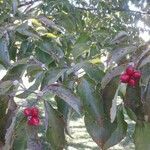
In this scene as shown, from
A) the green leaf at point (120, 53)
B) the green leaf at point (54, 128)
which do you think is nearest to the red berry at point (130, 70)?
the green leaf at point (120, 53)

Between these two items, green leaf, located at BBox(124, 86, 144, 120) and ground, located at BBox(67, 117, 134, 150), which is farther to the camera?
ground, located at BBox(67, 117, 134, 150)

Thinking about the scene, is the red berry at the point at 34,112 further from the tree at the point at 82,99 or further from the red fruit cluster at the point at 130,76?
the red fruit cluster at the point at 130,76

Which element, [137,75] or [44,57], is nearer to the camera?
[137,75]

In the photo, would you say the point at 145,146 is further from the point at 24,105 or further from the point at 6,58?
the point at 6,58

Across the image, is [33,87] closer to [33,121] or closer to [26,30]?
[33,121]

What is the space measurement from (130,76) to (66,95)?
196 millimetres

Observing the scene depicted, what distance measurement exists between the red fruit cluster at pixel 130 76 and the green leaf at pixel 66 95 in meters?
0.15

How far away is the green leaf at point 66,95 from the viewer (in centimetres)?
106

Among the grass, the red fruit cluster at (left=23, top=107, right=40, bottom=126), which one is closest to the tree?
the red fruit cluster at (left=23, top=107, right=40, bottom=126)

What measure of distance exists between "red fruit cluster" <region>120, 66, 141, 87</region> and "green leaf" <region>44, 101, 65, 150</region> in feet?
0.74

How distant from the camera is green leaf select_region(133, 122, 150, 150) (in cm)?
102

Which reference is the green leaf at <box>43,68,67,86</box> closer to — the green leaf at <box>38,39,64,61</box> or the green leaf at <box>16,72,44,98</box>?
the green leaf at <box>16,72,44,98</box>

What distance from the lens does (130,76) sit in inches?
38.5

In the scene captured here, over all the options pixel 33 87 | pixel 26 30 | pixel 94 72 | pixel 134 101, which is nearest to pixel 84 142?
pixel 26 30
